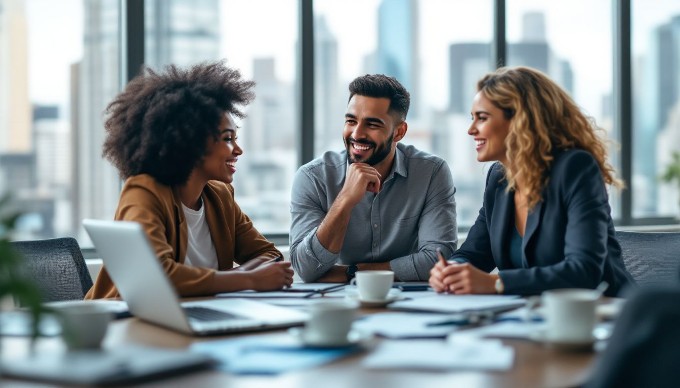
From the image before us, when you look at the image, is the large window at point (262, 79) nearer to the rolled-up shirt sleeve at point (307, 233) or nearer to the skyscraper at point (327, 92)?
the skyscraper at point (327, 92)

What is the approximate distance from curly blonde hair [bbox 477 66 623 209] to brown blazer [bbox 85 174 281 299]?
2.70 feet

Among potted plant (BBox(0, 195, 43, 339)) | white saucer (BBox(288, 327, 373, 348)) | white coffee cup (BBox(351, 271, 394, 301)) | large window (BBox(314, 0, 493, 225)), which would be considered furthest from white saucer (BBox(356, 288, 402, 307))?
large window (BBox(314, 0, 493, 225))

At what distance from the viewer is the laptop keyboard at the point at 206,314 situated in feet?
5.86

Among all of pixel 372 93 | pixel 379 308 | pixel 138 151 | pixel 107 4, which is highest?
pixel 107 4

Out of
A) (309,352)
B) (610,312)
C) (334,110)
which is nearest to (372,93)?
(334,110)

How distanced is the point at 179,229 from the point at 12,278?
1.47 m

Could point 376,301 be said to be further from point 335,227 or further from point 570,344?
point 335,227

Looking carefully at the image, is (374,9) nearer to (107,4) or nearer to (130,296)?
(107,4)

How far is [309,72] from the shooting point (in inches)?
174

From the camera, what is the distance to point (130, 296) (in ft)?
6.18

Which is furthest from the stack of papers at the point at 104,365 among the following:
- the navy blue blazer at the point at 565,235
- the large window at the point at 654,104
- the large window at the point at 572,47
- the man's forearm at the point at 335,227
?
the large window at the point at 654,104

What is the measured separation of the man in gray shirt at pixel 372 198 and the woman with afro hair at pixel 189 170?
224mm

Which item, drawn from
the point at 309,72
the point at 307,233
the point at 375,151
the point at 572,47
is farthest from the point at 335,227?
the point at 572,47

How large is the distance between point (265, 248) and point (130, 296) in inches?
37.4
